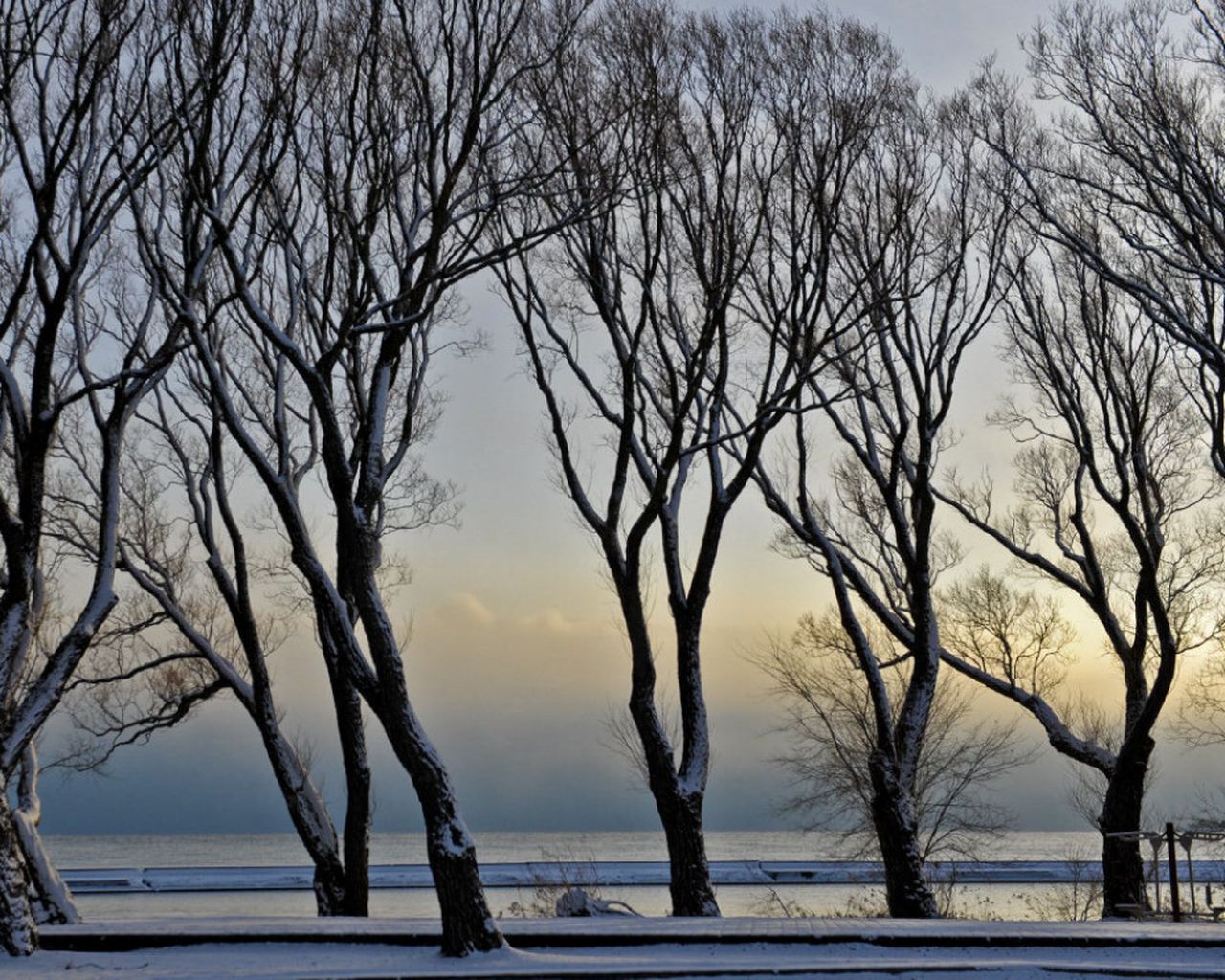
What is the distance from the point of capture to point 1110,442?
2119 cm

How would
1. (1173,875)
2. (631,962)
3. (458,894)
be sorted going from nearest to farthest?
1. (631,962)
2. (458,894)
3. (1173,875)

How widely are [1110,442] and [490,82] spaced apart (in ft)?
41.0

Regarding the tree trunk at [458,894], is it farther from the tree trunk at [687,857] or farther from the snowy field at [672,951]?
the tree trunk at [687,857]

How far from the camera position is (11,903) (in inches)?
463

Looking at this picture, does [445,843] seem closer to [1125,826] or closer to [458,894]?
[458,894]

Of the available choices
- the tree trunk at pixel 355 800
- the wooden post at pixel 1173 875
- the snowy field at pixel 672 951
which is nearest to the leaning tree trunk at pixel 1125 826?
the wooden post at pixel 1173 875

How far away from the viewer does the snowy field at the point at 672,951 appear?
34.9ft

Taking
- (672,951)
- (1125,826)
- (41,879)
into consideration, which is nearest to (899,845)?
(1125,826)

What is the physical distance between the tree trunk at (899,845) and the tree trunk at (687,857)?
9.94 feet

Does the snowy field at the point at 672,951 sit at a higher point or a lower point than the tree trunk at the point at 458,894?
lower

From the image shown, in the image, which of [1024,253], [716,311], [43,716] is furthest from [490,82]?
[1024,253]

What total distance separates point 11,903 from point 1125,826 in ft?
52.0

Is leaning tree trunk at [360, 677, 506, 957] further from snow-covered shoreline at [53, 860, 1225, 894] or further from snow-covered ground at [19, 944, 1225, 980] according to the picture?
snow-covered shoreline at [53, 860, 1225, 894]

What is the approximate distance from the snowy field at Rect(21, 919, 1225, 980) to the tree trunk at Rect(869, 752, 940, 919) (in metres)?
4.58
